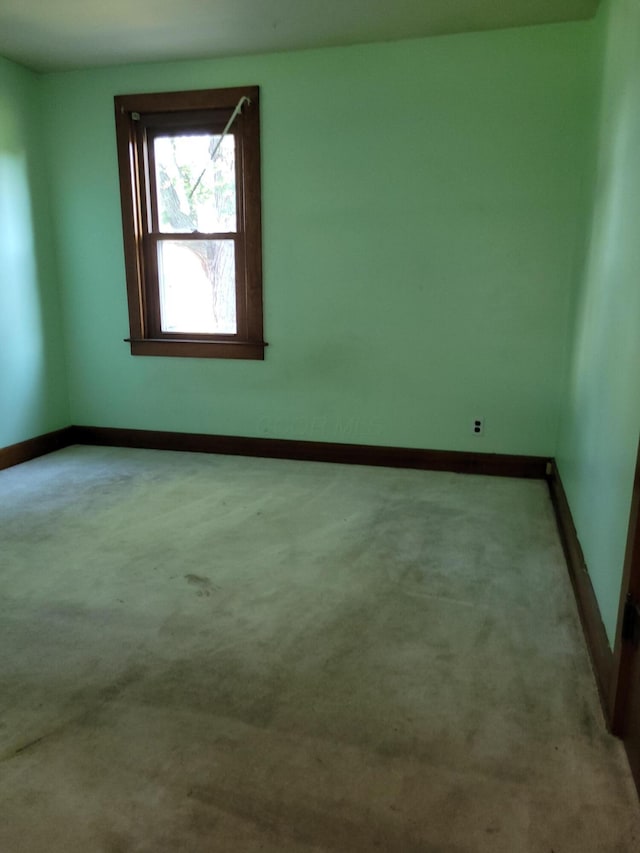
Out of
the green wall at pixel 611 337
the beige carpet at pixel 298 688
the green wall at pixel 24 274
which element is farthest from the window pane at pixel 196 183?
the green wall at pixel 611 337

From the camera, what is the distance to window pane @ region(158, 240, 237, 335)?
4090 millimetres

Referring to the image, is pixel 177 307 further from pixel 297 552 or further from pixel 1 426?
pixel 297 552

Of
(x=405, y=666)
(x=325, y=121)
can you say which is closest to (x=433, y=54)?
(x=325, y=121)

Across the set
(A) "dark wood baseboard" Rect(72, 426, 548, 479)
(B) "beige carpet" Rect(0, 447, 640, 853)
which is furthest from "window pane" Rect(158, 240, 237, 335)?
(B) "beige carpet" Rect(0, 447, 640, 853)

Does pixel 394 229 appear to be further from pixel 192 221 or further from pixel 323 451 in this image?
pixel 323 451

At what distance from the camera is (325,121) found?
3.69m

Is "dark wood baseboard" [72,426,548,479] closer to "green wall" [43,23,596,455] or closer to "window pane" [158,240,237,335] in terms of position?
"green wall" [43,23,596,455]

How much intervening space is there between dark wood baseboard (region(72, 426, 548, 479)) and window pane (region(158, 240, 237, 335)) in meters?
0.78

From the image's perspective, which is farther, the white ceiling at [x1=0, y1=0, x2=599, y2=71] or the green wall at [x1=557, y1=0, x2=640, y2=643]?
the white ceiling at [x1=0, y1=0, x2=599, y2=71]

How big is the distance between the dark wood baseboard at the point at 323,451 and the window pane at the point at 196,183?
1.44 m

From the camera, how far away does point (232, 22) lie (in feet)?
10.5

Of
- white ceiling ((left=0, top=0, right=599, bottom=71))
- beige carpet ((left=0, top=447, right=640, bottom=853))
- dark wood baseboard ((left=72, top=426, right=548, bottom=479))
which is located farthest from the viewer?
dark wood baseboard ((left=72, top=426, right=548, bottom=479))

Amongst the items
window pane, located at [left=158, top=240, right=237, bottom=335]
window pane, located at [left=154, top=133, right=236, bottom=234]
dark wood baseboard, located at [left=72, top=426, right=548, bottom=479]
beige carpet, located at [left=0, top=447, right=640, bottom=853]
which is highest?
window pane, located at [left=154, top=133, right=236, bottom=234]

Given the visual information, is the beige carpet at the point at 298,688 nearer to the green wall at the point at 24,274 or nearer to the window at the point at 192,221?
the green wall at the point at 24,274
